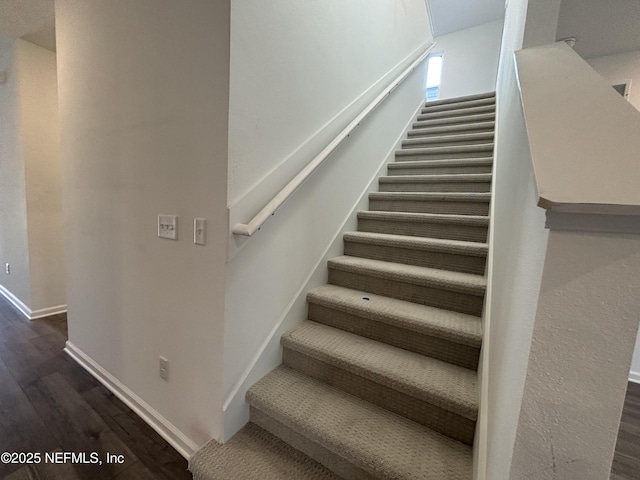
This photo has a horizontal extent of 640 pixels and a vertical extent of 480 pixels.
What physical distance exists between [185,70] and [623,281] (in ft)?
4.93

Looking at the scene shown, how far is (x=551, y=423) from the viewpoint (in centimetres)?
44

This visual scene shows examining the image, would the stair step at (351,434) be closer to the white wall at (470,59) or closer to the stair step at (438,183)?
the stair step at (438,183)

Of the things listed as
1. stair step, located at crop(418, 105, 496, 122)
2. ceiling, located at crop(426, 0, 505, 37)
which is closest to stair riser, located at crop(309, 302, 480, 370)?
stair step, located at crop(418, 105, 496, 122)

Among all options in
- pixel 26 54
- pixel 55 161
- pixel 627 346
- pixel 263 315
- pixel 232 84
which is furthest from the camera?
pixel 55 161

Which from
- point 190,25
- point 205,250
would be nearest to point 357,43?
point 190,25

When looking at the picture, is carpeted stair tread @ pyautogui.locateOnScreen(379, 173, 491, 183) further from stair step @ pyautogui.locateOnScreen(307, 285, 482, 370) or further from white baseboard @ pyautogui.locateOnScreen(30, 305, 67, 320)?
white baseboard @ pyautogui.locateOnScreen(30, 305, 67, 320)

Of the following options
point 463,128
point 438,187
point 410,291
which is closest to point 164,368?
point 410,291

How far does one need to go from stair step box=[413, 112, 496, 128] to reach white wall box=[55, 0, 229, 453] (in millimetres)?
2844

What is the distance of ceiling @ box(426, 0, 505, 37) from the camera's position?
4.41 meters

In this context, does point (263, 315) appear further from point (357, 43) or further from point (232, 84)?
point (357, 43)

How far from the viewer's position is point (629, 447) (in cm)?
159

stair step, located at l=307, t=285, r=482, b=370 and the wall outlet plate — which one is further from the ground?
stair step, located at l=307, t=285, r=482, b=370

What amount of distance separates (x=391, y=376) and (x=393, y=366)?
7 cm

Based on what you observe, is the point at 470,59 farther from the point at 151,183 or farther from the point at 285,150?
the point at 151,183
